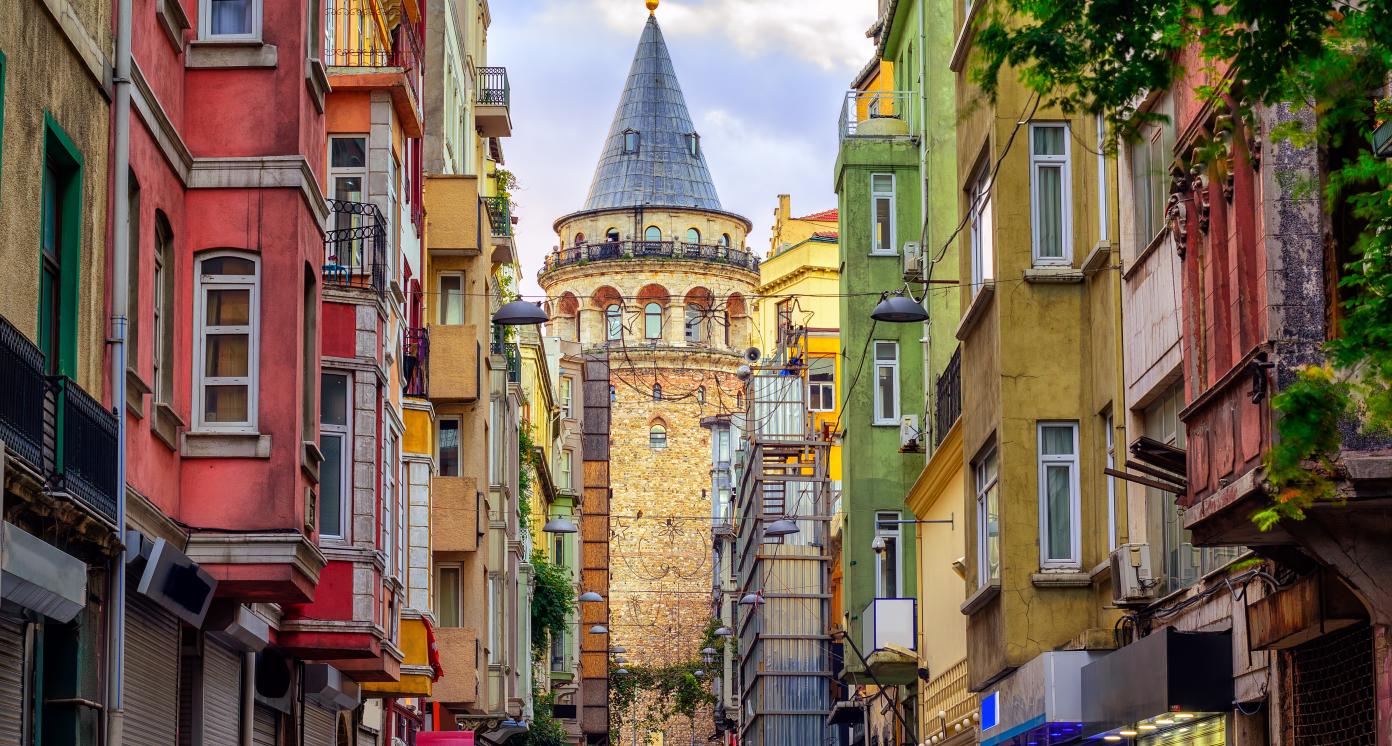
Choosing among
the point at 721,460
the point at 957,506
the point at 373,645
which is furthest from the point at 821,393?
the point at 721,460

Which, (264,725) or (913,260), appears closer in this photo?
(264,725)

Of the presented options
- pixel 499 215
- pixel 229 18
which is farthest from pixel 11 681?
pixel 499 215

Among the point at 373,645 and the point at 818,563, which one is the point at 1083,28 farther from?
the point at 818,563

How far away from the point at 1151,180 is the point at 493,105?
1058 inches

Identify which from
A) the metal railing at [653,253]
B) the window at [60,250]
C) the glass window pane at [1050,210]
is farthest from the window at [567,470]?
the window at [60,250]

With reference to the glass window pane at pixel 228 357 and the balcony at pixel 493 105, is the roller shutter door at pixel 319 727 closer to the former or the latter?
the glass window pane at pixel 228 357

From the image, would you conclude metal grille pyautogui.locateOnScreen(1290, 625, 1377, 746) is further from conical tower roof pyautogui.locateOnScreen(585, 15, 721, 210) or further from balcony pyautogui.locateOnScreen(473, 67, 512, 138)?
conical tower roof pyautogui.locateOnScreen(585, 15, 721, 210)

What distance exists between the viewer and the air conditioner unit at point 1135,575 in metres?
20.5

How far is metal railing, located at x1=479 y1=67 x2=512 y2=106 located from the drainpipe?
3068 centimetres

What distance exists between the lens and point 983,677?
25.0m

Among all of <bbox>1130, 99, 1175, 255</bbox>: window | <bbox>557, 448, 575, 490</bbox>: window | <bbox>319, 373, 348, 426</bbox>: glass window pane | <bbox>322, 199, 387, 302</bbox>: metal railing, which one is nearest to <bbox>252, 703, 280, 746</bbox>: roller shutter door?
<bbox>319, 373, 348, 426</bbox>: glass window pane

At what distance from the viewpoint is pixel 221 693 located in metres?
20.6

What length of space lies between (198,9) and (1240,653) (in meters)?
9.14

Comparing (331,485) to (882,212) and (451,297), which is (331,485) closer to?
(451,297)
